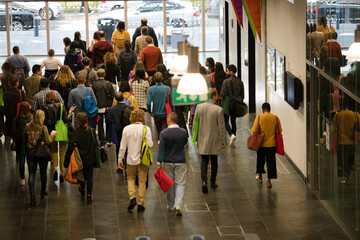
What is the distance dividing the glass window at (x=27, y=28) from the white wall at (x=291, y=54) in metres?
15.2

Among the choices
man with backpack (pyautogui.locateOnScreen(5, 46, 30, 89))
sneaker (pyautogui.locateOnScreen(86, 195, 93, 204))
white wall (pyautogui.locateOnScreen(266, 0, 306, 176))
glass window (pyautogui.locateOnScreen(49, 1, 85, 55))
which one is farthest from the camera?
glass window (pyautogui.locateOnScreen(49, 1, 85, 55))

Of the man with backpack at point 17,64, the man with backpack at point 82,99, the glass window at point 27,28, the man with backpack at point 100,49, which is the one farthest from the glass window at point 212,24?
the man with backpack at point 82,99

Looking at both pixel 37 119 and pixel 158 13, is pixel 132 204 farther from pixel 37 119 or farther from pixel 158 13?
pixel 158 13

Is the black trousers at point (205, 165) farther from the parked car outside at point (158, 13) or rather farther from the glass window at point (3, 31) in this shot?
the glass window at point (3, 31)

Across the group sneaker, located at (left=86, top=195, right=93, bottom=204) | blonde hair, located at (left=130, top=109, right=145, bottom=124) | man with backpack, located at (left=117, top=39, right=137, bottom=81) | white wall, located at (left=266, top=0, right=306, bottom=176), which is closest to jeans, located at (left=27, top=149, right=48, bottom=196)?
sneaker, located at (left=86, top=195, right=93, bottom=204)

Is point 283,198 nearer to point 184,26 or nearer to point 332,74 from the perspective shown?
point 332,74

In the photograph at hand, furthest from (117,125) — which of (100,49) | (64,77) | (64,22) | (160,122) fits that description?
(64,22)

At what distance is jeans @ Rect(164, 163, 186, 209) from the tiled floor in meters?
0.26

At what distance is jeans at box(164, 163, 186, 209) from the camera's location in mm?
10883

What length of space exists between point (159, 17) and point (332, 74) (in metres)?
18.5

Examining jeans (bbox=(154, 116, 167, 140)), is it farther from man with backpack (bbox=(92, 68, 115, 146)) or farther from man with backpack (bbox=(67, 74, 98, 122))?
man with backpack (bbox=(67, 74, 98, 122))

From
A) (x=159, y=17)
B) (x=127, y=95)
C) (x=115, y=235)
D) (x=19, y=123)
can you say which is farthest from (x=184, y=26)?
(x=115, y=235)

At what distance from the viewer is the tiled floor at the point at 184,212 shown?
1029cm

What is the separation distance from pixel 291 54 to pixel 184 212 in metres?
3.92
